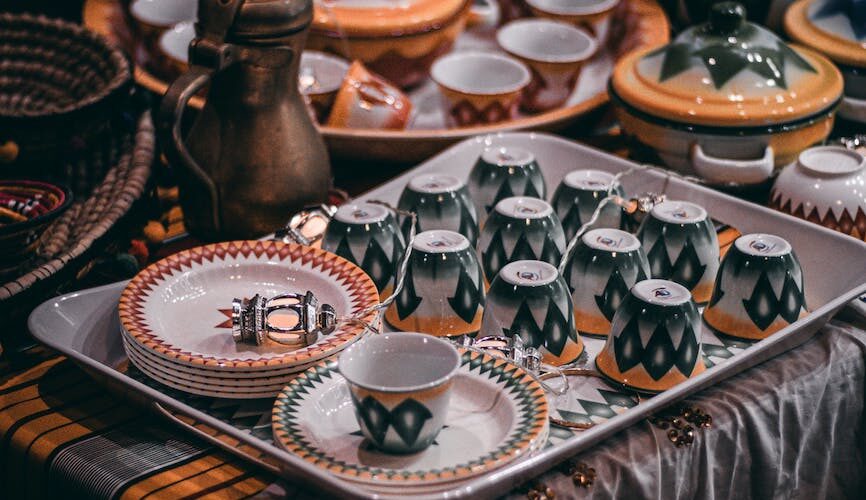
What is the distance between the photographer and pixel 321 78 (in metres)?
1.17

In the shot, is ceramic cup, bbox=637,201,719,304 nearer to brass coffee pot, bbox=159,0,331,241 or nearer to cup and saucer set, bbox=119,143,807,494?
cup and saucer set, bbox=119,143,807,494

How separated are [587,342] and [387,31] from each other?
542 mm

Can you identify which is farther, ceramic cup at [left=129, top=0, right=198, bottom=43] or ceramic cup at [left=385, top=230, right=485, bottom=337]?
ceramic cup at [left=129, top=0, right=198, bottom=43]

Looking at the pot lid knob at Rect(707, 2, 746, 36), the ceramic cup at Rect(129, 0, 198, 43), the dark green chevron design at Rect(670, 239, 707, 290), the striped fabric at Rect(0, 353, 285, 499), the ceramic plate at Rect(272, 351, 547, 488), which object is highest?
the pot lid knob at Rect(707, 2, 746, 36)

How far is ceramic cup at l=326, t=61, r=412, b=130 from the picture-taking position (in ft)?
3.58

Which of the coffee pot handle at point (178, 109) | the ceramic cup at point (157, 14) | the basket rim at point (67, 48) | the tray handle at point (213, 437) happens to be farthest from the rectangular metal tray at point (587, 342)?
the ceramic cup at point (157, 14)

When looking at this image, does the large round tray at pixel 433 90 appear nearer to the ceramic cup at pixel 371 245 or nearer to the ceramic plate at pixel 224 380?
the ceramic cup at pixel 371 245

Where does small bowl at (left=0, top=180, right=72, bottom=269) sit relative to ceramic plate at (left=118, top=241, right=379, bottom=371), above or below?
above

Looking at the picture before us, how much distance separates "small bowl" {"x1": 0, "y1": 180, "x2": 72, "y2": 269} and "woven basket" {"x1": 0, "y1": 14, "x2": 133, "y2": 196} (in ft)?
0.32

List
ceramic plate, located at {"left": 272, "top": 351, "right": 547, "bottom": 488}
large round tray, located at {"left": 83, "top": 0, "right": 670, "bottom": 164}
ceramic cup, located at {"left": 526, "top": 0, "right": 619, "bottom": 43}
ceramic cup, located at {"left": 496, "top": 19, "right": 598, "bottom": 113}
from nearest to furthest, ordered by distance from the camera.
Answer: ceramic plate, located at {"left": 272, "top": 351, "right": 547, "bottom": 488}
large round tray, located at {"left": 83, "top": 0, "right": 670, "bottom": 164}
ceramic cup, located at {"left": 496, "top": 19, "right": 598, "bottom": 113}
ceramic cup, located at {"left": 526, "top": 0, "right": 619, "bottom": 43}

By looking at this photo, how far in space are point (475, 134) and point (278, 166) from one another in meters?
0.24

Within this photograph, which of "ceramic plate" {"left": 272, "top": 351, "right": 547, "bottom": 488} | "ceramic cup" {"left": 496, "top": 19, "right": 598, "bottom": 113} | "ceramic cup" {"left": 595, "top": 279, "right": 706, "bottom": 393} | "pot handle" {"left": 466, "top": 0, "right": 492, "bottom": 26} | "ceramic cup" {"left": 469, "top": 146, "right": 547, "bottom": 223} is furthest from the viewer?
"pot handle" {"left": 466, "top": 0, "right": 492, "bottom": 26}

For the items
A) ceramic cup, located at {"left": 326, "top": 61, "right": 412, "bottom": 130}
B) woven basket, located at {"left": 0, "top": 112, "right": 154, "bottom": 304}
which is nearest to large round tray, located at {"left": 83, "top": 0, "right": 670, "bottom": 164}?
ceramic cup, located at {"left": 326, "top": 61, "right": 412, "bottom": 130}

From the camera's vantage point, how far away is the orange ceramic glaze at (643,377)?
739 mm
